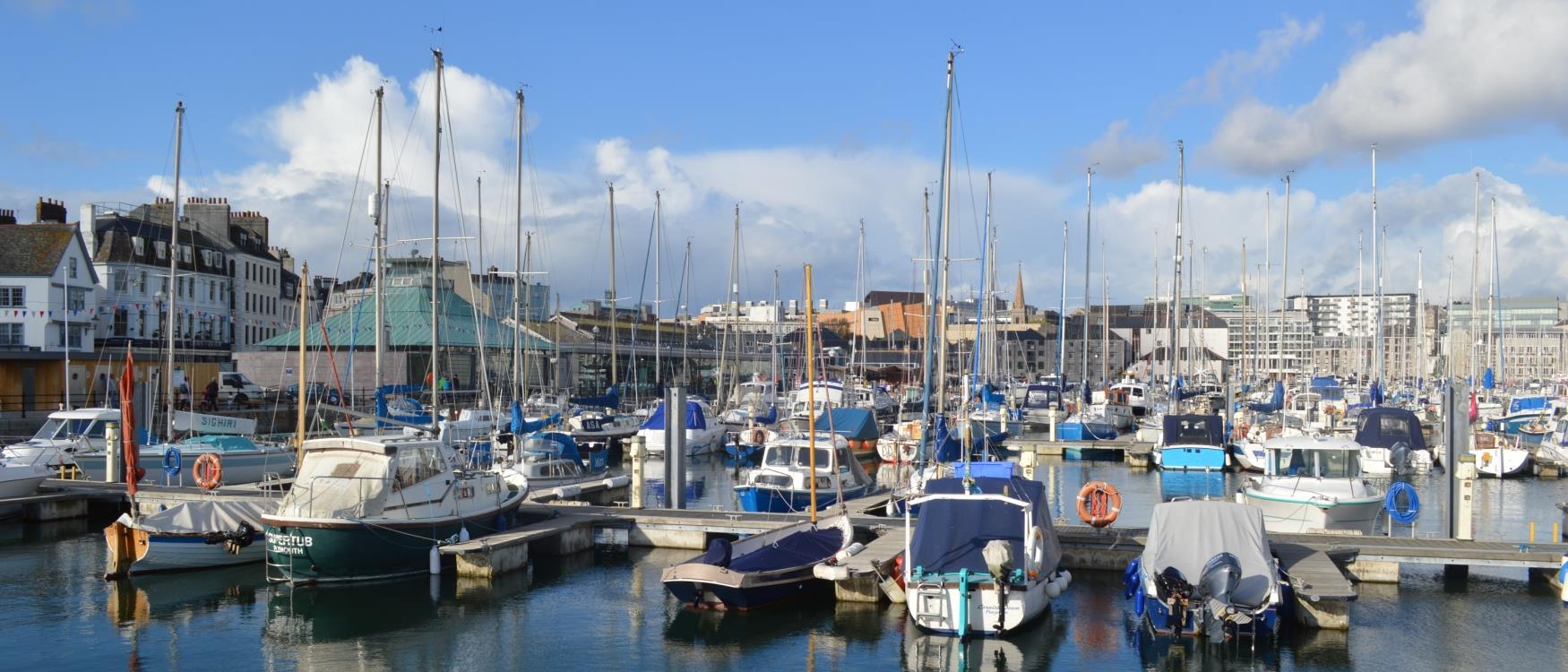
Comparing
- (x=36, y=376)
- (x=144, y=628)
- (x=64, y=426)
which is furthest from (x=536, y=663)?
(x=36, y=376)

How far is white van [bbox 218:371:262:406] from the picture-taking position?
209 feet

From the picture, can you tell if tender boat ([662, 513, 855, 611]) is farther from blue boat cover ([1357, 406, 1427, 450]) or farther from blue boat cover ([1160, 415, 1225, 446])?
blue boat cover ([1357, 406, 1427, 450])

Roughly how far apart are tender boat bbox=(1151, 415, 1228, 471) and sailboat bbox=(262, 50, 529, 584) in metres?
37.7

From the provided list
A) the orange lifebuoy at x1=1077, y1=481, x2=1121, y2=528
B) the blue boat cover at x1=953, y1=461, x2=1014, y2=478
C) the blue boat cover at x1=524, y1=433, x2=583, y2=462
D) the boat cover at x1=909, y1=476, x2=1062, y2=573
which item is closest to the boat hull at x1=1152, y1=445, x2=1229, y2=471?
the blue boat cover at x1=524, y1=433, x2=583, y2=462

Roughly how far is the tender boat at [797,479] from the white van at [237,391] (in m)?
35.7

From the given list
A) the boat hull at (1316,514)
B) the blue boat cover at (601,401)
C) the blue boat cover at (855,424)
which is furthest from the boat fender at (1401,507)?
the blue boat cover at (601,401)

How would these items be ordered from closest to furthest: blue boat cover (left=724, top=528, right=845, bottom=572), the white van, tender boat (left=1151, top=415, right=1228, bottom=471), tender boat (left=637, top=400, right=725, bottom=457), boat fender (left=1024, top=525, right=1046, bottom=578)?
boat fender (left=1024, top=525, right=1046, bottom=578), blue boat cover (left=724, top=528, right=845, bottom=572), tender boat (left=1151, top=415, right=1228, bottom=471), tender boat (left=637, top=400, right=725, bottom=457), the white van

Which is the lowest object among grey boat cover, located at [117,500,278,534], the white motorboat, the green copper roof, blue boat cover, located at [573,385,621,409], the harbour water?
the harbour water

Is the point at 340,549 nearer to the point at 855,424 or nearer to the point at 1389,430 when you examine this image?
the point at 855,424

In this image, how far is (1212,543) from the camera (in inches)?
928

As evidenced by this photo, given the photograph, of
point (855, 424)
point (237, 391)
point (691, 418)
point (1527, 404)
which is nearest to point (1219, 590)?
point (855, 424)

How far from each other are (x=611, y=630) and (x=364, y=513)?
6.38m

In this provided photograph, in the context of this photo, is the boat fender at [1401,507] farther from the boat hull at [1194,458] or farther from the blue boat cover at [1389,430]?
the boat hull at [1194,458]

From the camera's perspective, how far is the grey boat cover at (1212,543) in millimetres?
23156
